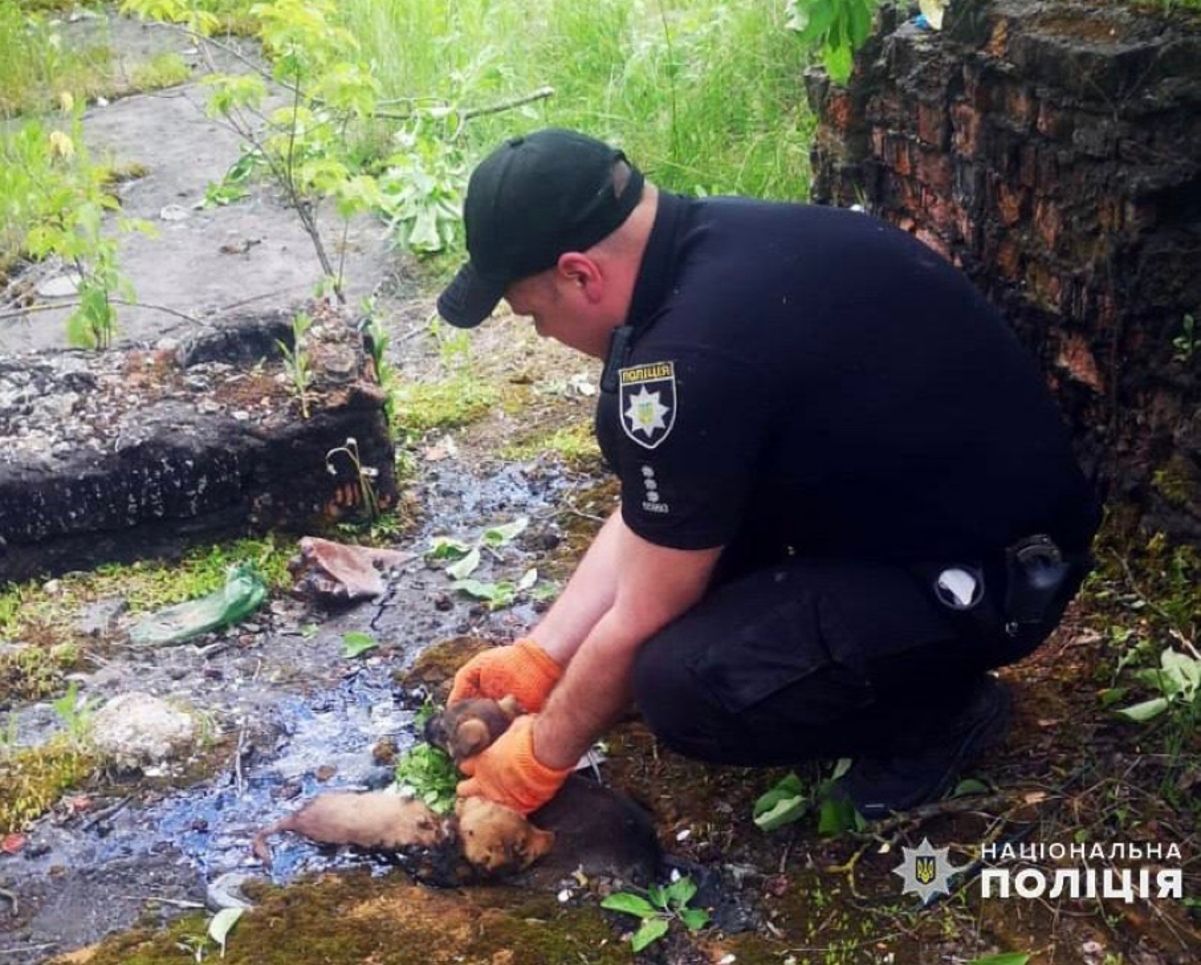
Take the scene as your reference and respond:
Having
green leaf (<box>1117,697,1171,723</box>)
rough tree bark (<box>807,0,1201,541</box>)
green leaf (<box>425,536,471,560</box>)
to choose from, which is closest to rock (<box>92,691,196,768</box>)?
green leaf (<box>425,536,471,560</box>)

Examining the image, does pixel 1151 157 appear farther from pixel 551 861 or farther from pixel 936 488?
pixel 551 861

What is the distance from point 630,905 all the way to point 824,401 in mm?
893

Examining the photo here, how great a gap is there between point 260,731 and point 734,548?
3.75 ft

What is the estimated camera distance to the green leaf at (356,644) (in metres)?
3.19

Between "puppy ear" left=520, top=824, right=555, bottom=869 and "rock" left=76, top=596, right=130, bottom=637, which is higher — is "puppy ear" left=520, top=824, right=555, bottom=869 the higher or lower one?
the lower one

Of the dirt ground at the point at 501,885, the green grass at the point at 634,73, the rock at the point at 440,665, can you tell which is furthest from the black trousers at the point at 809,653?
the green grass at the point at 634,73

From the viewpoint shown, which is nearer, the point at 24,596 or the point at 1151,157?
the point at 1151,157

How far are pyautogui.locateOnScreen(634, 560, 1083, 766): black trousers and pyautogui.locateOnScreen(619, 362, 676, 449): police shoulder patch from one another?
1.29 ft

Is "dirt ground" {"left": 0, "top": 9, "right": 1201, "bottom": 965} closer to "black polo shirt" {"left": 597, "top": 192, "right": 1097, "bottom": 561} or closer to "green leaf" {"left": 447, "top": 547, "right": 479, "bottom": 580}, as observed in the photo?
"green leaf" {"left": 447, "top": 547, "right": 479, "bottom": 580}

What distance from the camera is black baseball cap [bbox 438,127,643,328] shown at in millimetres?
2109

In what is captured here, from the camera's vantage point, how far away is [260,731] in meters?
2.89

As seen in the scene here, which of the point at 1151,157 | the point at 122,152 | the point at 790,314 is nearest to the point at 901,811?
the point at 790,314

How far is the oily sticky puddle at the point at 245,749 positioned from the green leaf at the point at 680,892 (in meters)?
0.54

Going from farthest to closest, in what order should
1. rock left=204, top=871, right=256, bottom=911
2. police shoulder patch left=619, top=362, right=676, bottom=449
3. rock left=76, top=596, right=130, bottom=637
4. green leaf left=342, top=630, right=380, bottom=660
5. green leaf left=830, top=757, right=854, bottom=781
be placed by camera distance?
rock left=76, top=596, right=130, bottom=637 → green leaf left=342, top=630, right=380, bottom=660 → green leaf left=830, top=757, right=854, bottom=781 → rock left=204, top=871, right=256, bottom=911 → police shoulder patch left=619, top=362, right=676, bottom=449
